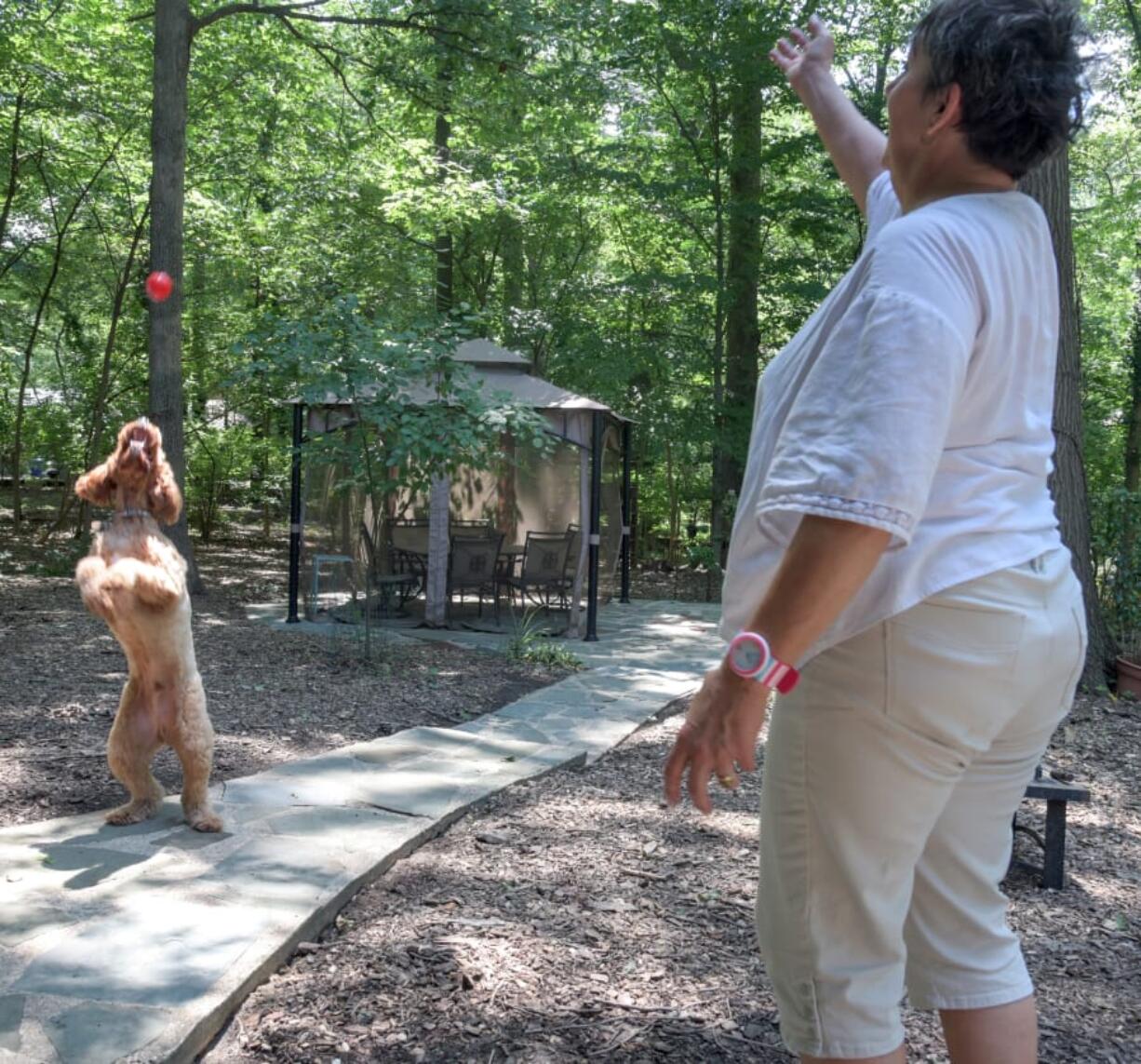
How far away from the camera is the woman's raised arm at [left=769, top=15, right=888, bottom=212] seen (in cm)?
210

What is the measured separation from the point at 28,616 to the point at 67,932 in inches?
302

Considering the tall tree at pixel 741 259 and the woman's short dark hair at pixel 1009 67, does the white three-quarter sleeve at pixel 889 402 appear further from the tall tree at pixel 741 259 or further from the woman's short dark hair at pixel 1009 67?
the tall tree at pixel 741 259

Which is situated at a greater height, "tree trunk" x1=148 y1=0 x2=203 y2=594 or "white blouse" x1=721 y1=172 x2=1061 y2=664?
"tree trunk" x1=148 y1=0 x2=203 y2=594

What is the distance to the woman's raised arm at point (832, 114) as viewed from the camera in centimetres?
210

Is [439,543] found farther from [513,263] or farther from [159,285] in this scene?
[513,263]

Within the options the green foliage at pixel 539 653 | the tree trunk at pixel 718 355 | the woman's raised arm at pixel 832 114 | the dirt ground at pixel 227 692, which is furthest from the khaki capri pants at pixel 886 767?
the tree trunk at pixel 718 355

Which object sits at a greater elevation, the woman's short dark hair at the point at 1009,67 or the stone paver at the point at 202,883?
the woman's short dark hair at the point at 1009,67

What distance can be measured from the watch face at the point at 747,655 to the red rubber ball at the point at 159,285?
32.7 feet

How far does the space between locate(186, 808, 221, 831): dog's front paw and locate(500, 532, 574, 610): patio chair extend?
8173mm

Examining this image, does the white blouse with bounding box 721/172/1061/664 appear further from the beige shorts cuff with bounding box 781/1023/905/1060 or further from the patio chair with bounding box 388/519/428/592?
the patio chair with bounding box 388/519/428/592

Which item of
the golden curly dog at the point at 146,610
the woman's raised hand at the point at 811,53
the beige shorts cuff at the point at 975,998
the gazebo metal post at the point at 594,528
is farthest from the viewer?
the gazebo metal post at the point at 594,528

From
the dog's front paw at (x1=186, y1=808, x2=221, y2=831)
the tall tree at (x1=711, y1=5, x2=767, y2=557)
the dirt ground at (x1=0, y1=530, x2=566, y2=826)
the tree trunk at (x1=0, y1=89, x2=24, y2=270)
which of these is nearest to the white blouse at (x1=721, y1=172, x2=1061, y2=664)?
the dog's front paw at (x1=186, y1=808, x2=221, y2=831)

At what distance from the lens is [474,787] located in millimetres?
4715

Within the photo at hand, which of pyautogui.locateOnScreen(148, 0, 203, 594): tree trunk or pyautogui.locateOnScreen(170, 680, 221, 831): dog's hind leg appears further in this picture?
pyautogui.locateOnScreen(148, 0, 203, 594): tree trunk
